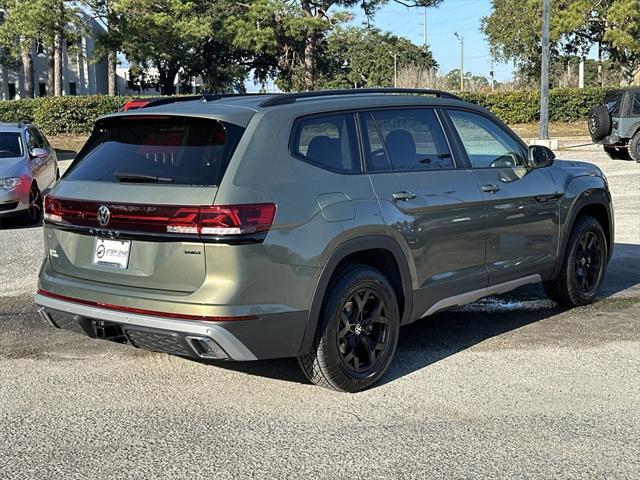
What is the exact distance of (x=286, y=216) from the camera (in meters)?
4.18

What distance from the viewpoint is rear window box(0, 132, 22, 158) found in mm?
12133

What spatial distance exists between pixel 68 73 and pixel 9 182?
152 ft

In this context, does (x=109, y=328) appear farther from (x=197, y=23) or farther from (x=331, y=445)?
(x=197, y=23)

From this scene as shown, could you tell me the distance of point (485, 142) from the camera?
5.96 m

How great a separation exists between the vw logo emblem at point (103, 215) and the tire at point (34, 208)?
798cm

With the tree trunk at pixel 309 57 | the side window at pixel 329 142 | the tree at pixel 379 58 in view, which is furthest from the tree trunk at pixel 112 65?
the tree at pixel 379 58

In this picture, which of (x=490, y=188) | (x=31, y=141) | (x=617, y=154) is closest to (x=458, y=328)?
(x=490, y=188)

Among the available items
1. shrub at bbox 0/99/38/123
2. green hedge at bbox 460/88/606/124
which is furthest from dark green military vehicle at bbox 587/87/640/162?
shrub at bbox 0/99/38/123

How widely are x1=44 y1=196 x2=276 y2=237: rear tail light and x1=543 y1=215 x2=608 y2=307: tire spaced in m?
3.34

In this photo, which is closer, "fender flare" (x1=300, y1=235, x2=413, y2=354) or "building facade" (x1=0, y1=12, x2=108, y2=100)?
"fender flare" (x1=300, y1=235, x2=413, y2=354)

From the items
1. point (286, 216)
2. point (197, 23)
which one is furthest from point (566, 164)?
point (197, 23)

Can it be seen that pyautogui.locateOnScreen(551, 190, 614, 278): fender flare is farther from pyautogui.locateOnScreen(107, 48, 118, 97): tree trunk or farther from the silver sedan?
pyautogui.locateOnScreen(107, 48, 118, 97): tree trunk

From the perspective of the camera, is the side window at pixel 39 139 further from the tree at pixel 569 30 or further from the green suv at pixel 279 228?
the tree at pixel 569 30

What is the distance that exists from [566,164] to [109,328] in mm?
4102
